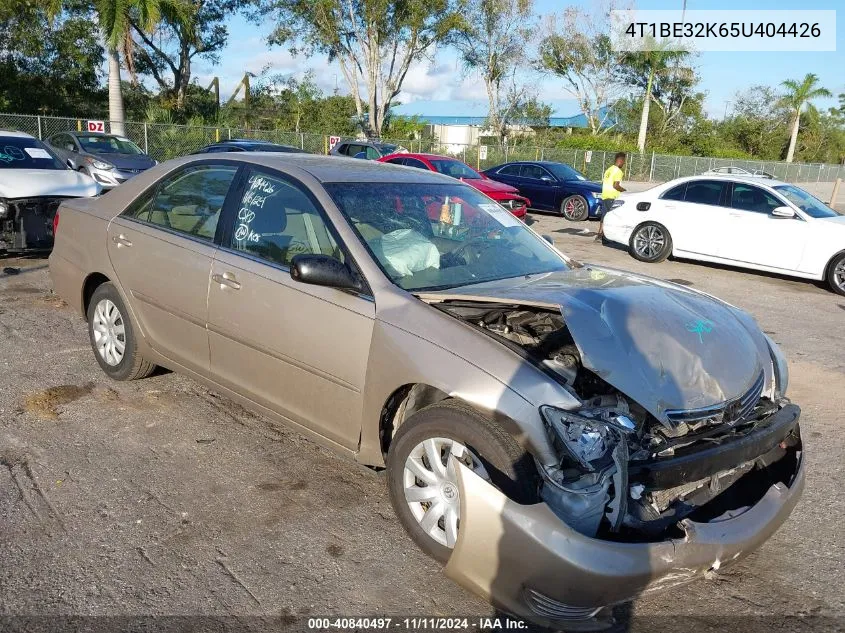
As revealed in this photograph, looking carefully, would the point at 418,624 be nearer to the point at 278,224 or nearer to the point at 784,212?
the point at 278,224

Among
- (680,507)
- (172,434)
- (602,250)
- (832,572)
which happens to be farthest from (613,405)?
(602,250)

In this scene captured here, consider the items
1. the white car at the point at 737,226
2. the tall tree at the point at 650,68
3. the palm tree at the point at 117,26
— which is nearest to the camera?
the white car at the point at 737,226

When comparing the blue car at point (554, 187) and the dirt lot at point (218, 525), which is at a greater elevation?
the blue car at point (554, 187)

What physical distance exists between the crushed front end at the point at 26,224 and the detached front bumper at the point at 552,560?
7.77 metres

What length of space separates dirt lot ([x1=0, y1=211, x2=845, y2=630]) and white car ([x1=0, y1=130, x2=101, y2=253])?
3.93 metres

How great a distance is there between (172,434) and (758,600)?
3.23 meters

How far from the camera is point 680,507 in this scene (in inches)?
114

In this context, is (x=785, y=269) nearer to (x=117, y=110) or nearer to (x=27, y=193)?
(x=27, y=193)

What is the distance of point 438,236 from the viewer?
4.02 meters

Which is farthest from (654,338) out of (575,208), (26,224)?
(575,208)

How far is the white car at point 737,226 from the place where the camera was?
33.9ft

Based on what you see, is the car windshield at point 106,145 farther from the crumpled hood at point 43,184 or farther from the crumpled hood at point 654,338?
the crumpled hood at point 654,338

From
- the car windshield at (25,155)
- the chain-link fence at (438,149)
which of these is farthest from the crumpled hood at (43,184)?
the chain-link fence at (438,149)

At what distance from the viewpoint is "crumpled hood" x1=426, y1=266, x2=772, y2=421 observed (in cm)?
292
